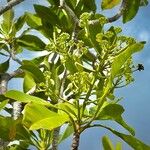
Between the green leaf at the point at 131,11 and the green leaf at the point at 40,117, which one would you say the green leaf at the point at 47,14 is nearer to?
the green leaf at the point at 131,11

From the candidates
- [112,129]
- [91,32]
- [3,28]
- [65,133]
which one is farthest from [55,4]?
[112,129]

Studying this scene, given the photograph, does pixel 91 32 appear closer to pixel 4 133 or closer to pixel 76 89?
pixel 76 89

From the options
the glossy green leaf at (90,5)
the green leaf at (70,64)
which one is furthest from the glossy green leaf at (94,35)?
the glossy green leaf at (90,5)

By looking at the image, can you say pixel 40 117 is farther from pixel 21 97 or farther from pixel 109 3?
pixel 109 3

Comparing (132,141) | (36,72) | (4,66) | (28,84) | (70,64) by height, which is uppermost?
(4,66)

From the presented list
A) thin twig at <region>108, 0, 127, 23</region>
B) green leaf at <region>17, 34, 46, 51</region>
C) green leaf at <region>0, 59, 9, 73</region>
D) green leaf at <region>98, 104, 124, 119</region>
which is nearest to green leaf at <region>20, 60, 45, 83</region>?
green leaf at <region>98, 104, 124, 119</region>

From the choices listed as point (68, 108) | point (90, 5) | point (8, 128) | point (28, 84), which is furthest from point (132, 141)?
point (90, 5)
